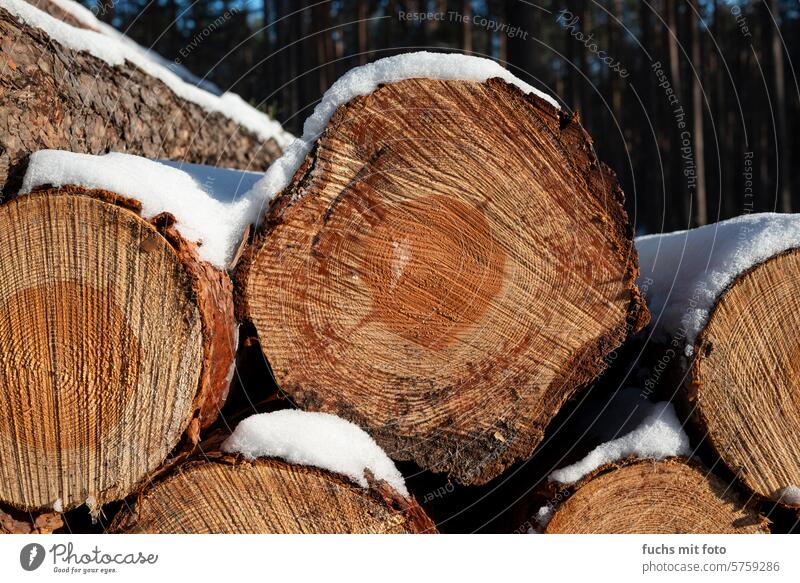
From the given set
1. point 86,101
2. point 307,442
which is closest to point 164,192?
point 307,442

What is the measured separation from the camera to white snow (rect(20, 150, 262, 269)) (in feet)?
4.86

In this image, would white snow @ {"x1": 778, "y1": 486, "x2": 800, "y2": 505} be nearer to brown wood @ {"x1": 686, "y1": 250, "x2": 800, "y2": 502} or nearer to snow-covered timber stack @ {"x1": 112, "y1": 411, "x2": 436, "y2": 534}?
brown wood @ {"x1": 686, "y1": 250, "x2": 800, "y2": 502}

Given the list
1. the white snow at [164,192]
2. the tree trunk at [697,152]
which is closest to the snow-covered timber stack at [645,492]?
the white snow at [164,192]

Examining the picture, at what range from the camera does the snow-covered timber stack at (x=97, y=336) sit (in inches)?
56.2

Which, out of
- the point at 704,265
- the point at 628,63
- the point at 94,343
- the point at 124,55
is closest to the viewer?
the point at 94,343

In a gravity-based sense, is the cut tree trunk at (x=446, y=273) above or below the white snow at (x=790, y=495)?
above

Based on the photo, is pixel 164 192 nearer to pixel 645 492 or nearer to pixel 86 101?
pixel 86 101

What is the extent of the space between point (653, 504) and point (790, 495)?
0.36m

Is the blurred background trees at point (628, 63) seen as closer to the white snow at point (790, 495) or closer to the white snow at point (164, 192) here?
the white snow at point (164, 192)

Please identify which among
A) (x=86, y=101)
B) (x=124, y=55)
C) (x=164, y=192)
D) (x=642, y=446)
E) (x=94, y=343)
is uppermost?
(x=124, y=55)

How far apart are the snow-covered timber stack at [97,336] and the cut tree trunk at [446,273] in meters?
0.14

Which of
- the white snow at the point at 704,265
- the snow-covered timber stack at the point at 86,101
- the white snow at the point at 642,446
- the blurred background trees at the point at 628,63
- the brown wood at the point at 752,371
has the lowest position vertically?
the white snow at the point at 642,446

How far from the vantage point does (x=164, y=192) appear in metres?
1.51

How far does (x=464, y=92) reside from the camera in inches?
61.5
